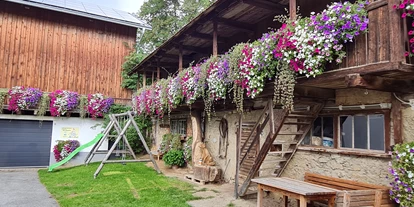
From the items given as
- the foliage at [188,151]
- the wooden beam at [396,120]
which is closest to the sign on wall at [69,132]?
the foliage at [188,151]

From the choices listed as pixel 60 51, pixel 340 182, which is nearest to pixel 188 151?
pixel 340 182

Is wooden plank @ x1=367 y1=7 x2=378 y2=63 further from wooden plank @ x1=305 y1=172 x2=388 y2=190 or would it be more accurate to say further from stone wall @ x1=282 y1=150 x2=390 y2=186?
wooden plank @ x1=305 y1=172 x2=388 y2=190

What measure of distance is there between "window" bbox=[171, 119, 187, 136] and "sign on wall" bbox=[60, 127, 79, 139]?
15.1 ft

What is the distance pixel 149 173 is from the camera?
9297mm

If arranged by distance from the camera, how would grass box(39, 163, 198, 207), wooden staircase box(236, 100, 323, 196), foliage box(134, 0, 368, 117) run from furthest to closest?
1. grass box(39, 163, 198, 207)
2. wooden staircase box(236, 100, 323, 196)
3. foliage box(134, 0, 368, 117)

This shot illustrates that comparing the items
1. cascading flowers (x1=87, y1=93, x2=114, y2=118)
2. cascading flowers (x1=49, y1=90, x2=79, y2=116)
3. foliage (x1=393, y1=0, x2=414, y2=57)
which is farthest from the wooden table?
cascading flowers (x1=49, y1=90, x2=79, y2=116)

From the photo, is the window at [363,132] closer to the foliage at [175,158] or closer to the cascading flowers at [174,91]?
the cascading flowers at [174,91]

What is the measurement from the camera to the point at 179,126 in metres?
11.6

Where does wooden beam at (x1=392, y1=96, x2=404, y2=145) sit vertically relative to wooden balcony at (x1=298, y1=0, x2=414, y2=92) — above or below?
below

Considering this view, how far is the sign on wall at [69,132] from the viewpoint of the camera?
42.2 ft

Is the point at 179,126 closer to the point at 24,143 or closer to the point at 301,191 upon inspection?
the point at 24,143

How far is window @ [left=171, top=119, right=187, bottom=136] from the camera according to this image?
36.6ft

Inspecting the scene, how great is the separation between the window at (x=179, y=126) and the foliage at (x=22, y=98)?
5.89m

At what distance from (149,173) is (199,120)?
2398 mm
